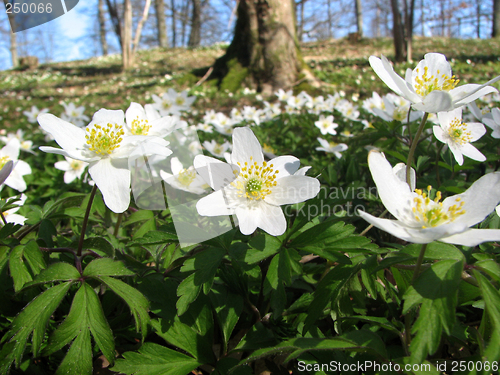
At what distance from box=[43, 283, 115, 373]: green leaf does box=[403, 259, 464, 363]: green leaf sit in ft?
3.02

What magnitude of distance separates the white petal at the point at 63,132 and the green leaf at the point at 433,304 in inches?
51.4

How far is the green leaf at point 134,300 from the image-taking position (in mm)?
1109

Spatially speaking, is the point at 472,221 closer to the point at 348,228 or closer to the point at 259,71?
the point at 348,228

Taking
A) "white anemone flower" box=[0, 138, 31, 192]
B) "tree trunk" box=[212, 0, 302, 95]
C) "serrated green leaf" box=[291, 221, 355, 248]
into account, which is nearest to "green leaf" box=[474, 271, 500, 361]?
"serrated green leaf" box=[291, 221, 355, 248]

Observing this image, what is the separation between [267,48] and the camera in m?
7.97

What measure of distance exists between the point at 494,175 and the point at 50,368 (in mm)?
1763

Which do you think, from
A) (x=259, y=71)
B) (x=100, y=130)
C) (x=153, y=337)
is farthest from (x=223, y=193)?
(x=259, y=71)

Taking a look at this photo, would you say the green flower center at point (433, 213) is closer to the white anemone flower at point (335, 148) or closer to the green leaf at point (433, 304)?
the green leaf at point (433, 304)

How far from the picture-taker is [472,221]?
0.95 meters

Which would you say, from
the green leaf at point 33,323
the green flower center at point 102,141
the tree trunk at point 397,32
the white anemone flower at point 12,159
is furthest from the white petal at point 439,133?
the tree trunk at point 397,32

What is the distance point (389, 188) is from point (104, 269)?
101cm

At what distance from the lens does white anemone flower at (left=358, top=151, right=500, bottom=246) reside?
0.92 meters

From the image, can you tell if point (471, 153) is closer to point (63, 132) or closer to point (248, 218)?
point (248, 218)

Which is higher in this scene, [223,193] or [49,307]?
[223,193]
